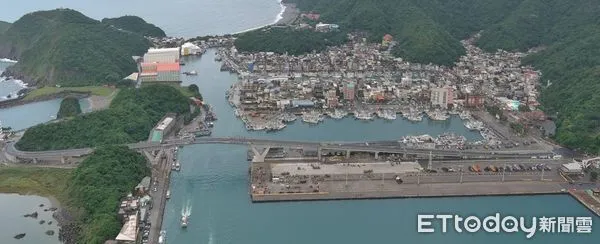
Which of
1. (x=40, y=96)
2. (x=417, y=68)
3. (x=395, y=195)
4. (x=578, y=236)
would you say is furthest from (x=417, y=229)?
(x=40, y=96)

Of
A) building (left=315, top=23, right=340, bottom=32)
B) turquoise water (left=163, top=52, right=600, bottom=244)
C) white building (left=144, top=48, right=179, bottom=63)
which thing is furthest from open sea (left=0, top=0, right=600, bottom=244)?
building (left=315, top=23, right=340, bottom=32)

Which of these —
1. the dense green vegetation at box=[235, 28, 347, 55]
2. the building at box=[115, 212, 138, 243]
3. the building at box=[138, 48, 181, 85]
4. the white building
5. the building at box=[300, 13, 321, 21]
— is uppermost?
the building at box=[300, 13, 321, 21]

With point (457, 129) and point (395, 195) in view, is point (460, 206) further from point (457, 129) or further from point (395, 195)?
point (457, 129)

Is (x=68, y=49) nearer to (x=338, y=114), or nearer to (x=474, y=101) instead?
(x=338, y=114)

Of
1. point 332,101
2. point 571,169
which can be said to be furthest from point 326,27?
point 571,169

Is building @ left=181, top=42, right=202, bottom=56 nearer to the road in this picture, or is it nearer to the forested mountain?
the forested mountain
